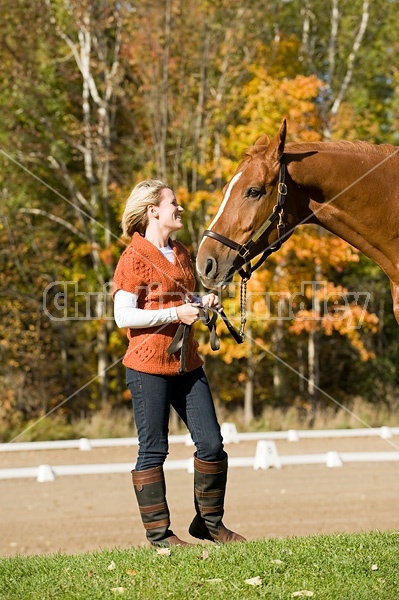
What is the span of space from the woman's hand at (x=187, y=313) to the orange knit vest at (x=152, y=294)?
205 mm

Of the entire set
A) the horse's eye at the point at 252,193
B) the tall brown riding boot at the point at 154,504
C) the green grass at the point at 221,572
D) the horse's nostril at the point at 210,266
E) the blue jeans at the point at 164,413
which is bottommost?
the green grass at the point at 221,572

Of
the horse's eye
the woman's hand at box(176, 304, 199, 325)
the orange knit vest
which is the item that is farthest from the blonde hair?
the woman's hand at box(176, 304, 199, 325)

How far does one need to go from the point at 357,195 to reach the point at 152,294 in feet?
4.46

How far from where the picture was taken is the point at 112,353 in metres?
21.6

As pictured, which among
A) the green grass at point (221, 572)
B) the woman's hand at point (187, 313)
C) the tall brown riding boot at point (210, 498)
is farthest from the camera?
the tall brown riding boot at point (210, 498)

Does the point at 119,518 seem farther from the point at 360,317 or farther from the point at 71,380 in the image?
the point at 71,380

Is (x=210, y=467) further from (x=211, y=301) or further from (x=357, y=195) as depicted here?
(x=357, y=195)

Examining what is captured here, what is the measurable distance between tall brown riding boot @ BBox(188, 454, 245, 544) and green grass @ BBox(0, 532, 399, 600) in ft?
0.50

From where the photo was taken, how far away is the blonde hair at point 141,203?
197 inches

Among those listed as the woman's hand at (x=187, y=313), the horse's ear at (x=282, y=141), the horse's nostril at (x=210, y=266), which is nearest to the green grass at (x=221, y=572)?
the woman's hand at (x=187, y=313)

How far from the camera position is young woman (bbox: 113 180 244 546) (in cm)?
478

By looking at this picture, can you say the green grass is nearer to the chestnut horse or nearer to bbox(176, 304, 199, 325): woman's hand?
bbox(176, 304, 199, 325): woman's hand

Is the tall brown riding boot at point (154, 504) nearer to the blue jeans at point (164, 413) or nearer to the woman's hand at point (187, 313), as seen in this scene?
the blue jeans at point (164, 413)

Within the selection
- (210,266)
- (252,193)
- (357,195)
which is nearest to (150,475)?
(210,266)
